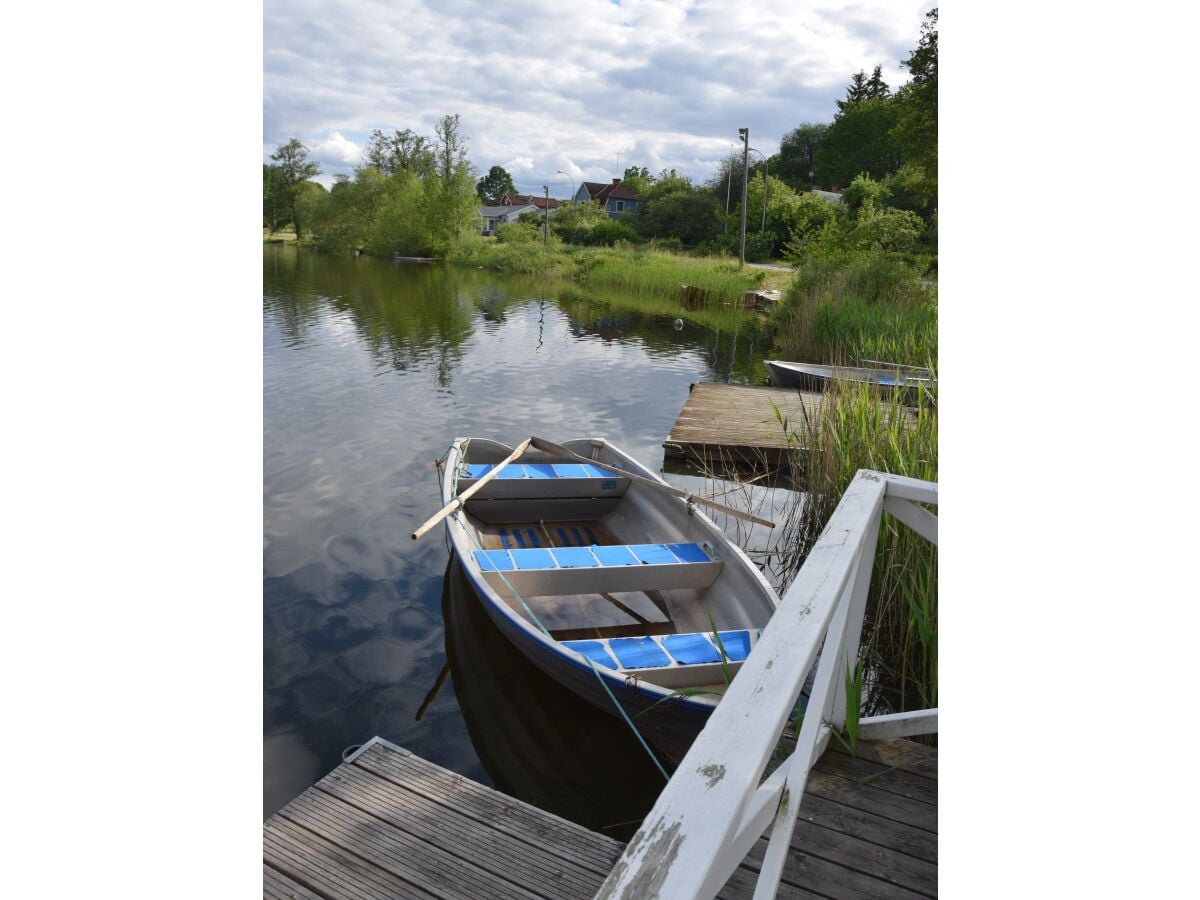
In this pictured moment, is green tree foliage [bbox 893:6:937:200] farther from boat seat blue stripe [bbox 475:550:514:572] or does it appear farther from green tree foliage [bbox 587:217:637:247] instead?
green tree foliage [bbox 587:217:637:247]

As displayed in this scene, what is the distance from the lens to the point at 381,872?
2383mm

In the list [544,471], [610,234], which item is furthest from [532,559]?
[610,234]

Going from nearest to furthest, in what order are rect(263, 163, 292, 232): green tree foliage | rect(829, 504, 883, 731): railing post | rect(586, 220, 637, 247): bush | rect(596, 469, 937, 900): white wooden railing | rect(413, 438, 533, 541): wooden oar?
1. rect(596, 469, 937, 900): white wooden railing
2. rect(829, 504, 883, 731): railing post
3. rect(413, 438, 533, 541): wooden oar
4. rect(586, 220, 637, 247): bush
5. rect(263, 163, 292, 232): green tree foliage

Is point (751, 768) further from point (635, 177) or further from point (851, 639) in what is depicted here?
point (635, 177)

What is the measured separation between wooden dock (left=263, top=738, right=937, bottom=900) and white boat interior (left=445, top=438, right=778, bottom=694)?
0.72m

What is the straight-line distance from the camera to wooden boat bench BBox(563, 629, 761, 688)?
3199 mm

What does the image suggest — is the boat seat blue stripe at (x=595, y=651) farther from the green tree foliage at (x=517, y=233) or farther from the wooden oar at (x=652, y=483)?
the green tree foliage at (x=517, y=233)

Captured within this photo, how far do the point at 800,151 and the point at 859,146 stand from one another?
9103mm

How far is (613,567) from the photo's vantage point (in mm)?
4086

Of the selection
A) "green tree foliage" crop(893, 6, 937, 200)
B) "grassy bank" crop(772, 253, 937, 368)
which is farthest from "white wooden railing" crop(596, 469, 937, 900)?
"green tree foliage" crop(893, 6, 937, 200)

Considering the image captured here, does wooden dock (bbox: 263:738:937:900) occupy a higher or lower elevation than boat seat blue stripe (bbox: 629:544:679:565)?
lower

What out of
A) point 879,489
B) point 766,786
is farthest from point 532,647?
point 766,786

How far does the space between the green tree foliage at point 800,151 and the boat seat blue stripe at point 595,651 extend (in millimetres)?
57185
